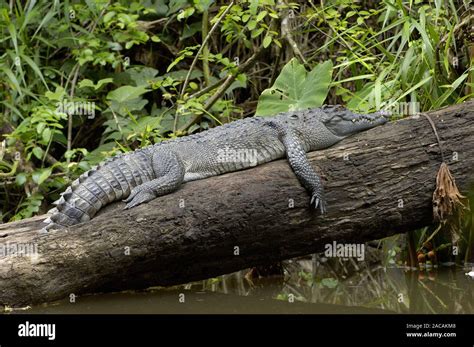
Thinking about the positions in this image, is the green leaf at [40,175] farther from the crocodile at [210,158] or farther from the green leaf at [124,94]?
the crocodile at [210,158]

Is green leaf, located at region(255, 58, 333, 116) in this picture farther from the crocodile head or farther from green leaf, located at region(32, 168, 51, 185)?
green leaf, located at region(32, 168, 51, 185)

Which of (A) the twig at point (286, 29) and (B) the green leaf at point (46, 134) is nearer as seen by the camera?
(B) the green leaf at point (46, 134)

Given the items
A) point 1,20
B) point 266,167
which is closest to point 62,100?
point 1,20

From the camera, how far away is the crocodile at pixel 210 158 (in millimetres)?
4824

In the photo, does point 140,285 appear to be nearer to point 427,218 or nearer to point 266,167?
point 266,167

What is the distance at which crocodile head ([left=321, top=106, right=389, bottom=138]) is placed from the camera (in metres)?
5.37

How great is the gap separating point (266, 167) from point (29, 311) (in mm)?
1879

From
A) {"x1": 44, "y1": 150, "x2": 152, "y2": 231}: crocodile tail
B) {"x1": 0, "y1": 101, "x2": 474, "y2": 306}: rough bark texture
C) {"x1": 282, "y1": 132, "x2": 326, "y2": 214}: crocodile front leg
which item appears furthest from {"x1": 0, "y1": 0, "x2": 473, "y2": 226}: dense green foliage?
{"x1": 44, "y1": 150, "x2": 152, "y2": 231}: crocodile tail

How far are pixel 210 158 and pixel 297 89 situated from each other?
54.9 inches

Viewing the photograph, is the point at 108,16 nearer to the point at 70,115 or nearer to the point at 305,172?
the point at 70,115

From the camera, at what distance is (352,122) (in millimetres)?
5387

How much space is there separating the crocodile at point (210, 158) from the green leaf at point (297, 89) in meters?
0.53

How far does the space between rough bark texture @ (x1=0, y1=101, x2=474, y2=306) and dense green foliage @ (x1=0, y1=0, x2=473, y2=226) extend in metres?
1.03

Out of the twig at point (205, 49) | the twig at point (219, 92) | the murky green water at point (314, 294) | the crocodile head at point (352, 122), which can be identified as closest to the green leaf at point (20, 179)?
the twig at point (219, 92)
